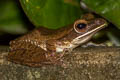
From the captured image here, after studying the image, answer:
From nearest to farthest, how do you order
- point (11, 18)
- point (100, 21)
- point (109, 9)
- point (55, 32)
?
point (109, 9), point (100, 21), point (55, 32), point (11, 18)

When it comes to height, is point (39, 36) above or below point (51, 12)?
below

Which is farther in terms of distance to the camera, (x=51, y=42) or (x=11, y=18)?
(x=11, y=18)

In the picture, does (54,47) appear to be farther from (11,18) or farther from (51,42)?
(11,18)

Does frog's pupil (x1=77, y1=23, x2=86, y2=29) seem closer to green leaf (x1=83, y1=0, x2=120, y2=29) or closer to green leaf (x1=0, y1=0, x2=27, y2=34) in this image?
green leaf (x1=83, y1=0, x2=120, y2=29)

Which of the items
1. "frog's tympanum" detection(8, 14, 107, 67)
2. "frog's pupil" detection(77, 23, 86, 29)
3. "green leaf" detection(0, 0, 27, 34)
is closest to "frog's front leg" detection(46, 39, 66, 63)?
"frog's tympanum" detection(8, 14, 107, 67)

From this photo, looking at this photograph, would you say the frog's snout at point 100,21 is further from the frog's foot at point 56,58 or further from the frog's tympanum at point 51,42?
the frog's foot at point 56,58

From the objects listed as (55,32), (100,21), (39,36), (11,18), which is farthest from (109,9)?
(11,18)
